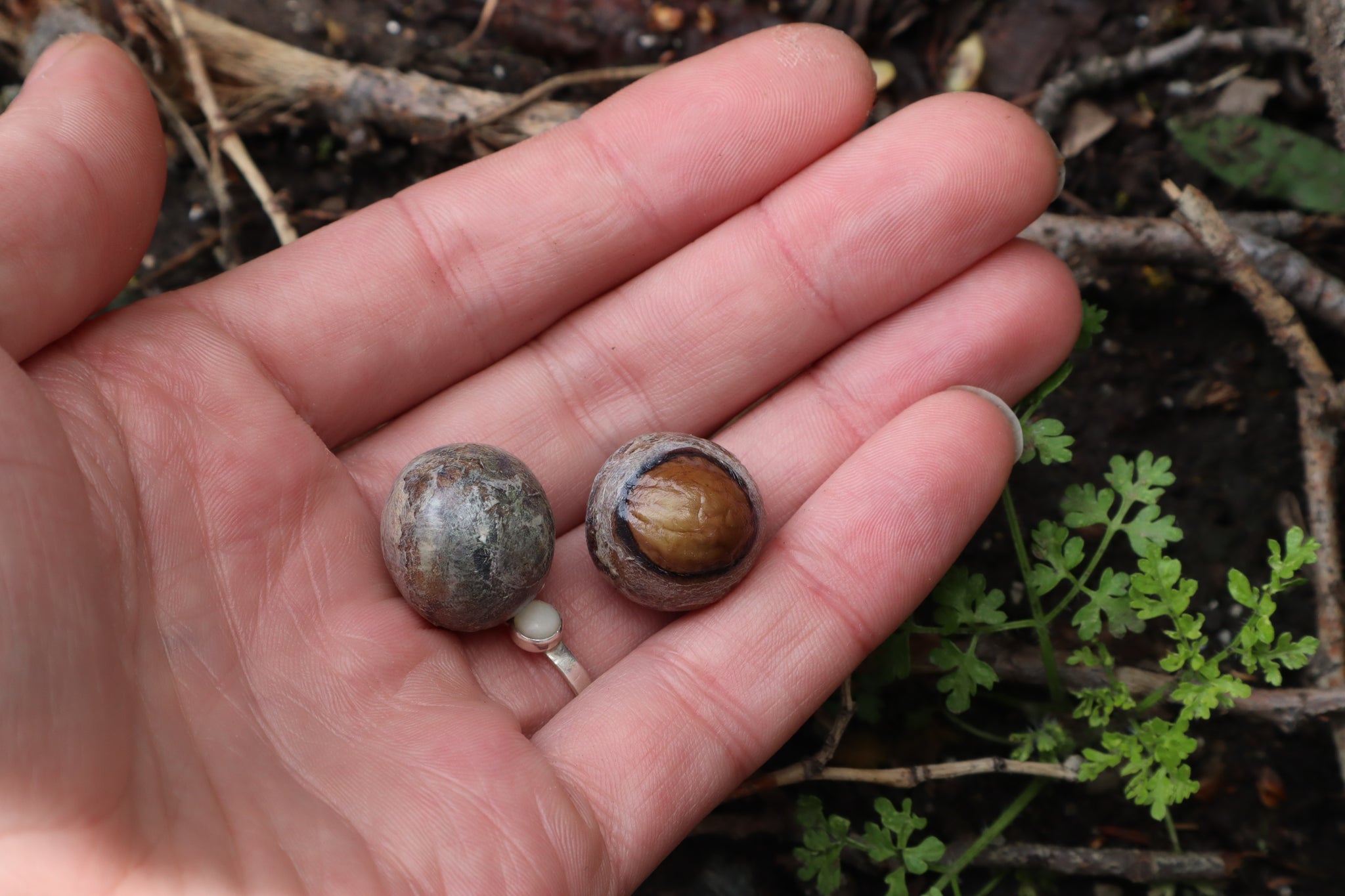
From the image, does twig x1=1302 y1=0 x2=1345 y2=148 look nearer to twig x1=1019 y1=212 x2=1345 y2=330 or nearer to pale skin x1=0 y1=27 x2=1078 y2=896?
twig x1=1019 y1=212 x2=1345 y2=330

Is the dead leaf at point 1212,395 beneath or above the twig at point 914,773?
above

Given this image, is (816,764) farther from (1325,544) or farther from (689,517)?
(1325,544)

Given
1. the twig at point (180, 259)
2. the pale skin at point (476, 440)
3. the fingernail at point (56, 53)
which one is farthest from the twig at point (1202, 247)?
the twig at point (180, 259)

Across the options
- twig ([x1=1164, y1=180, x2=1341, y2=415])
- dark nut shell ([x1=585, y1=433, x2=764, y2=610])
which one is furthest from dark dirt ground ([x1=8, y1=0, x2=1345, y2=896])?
dark nut shell ([x1=585, y1=433, x2=764, y2=610])

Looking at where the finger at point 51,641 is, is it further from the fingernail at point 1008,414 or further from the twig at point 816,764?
the fingernail at point 1008,414

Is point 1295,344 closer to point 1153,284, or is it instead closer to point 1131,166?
point 1153,284

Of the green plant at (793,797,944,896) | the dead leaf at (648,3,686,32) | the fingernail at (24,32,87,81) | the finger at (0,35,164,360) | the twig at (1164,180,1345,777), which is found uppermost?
the fingernail at (24,32,87,81)
